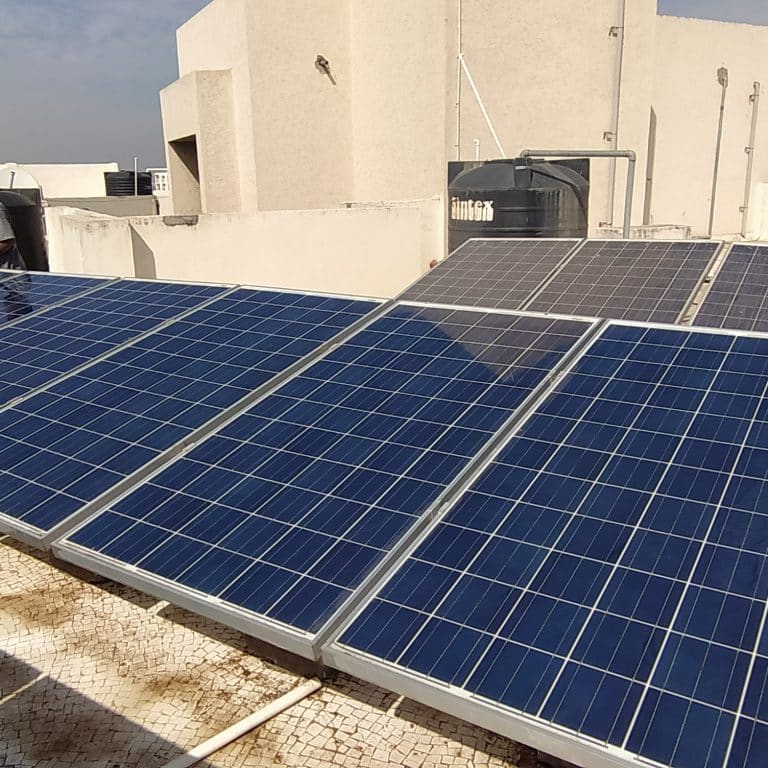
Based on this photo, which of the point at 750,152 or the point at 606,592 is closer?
the point at 606,592

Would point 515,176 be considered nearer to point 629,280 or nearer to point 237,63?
point 629,280

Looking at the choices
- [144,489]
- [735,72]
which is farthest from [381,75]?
[144,489]

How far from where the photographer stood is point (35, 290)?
1134 cm

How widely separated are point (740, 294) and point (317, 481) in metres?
7.55

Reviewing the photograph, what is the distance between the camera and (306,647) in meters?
4.05

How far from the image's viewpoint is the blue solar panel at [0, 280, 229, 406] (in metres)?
8.17

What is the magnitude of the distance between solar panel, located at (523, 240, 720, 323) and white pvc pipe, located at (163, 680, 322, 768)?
6563 millimetres

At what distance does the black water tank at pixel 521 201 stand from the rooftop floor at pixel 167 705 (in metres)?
12.0

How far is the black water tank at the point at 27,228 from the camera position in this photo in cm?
1842

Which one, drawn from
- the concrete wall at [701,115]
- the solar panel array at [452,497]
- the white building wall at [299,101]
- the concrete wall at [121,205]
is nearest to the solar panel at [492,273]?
the solar panel array at [452,497]

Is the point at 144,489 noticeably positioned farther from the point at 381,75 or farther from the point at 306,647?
the point at 381,75

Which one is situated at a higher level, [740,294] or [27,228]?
[27,228]

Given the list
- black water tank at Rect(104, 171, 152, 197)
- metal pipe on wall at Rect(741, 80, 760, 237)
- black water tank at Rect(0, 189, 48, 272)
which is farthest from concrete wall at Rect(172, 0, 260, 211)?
metal pipe on wall at Rect(741, 80, 760, 237)

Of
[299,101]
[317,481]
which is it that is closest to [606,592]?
[317,481]
